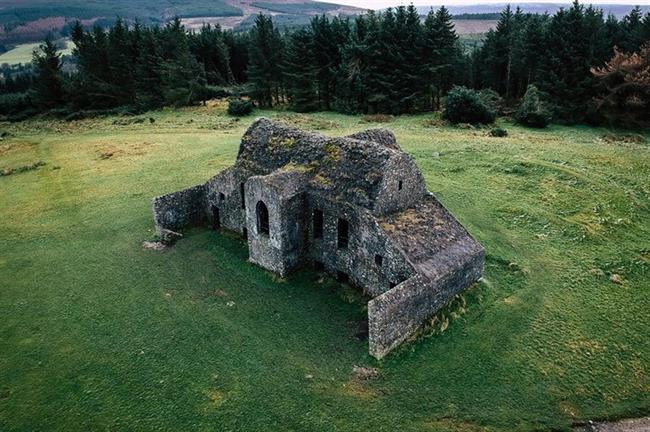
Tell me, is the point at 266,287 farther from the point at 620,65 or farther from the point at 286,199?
the point at 620,65

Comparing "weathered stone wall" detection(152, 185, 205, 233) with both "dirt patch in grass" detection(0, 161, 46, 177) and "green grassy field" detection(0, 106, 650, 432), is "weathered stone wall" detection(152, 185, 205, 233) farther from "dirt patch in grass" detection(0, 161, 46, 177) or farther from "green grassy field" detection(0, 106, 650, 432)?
"dirt patch in grass" detection(0, 161, 46, 177)

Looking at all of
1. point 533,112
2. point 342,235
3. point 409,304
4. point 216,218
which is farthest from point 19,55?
point 409,304

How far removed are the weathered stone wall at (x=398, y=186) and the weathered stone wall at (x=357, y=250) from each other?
1.09 m

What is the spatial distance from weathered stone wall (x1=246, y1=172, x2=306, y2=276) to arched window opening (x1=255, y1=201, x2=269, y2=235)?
0.11 metres

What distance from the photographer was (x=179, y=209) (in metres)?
28.1

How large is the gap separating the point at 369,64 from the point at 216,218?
3709cm

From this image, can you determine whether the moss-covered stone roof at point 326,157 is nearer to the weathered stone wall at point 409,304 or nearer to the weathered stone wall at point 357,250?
the weathered stone wall at point 357,250

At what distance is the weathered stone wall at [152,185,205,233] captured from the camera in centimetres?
2750

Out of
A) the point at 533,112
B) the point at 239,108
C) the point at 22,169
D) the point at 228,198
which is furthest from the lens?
the point at 239,108

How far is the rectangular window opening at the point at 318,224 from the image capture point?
2292 centimetres

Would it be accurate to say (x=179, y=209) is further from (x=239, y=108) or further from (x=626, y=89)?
(x=626, y=89)

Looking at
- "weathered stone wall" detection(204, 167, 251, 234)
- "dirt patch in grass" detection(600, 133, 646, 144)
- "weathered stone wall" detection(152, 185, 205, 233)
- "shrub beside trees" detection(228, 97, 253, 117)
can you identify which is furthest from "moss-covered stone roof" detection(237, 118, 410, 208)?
"shrub beside trees" detection(228, 97, 253, 117)

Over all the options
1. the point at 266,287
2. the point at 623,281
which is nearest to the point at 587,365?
the point at 623,281

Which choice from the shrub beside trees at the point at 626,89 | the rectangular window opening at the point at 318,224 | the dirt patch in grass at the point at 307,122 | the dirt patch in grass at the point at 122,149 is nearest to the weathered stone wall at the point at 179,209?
the rectangular window opening at the point at 318,224
